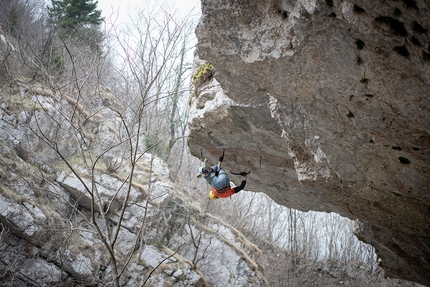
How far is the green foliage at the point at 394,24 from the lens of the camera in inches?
80.1

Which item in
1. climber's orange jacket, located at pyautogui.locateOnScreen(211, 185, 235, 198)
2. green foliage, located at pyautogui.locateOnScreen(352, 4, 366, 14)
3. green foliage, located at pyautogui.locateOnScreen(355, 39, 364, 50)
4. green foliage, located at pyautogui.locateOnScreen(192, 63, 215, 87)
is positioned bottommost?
climber's orange jacket, located at pyautogui.locateOnScreen(211, 185, 235, 198)

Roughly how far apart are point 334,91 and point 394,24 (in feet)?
3.07

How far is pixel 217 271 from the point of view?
10.7 meters

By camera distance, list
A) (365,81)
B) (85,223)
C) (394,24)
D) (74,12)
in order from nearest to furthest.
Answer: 1. (394,24)
2. (365,81)
3. (85,223)
4. (74,12)

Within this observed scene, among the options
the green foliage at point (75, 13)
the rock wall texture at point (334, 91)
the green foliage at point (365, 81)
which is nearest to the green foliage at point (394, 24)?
the rock wall texture at point (334, 91)

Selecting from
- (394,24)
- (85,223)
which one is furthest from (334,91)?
(85,223)

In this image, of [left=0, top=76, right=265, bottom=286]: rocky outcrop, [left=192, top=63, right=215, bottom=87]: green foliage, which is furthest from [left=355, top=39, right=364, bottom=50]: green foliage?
[left=0, top=76, right=265, bottom=286]: rocky outcrop

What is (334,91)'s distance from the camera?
294 cm

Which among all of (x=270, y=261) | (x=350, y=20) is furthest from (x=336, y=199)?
(x=270, y=261)

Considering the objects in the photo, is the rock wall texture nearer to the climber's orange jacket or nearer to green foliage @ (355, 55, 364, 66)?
green foliage @ (355, 55, 364, 66)

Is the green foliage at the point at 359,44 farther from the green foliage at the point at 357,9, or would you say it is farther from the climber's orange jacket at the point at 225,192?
the climber's orange jacket at the point at 225,192

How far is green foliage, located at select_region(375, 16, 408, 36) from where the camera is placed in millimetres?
2035

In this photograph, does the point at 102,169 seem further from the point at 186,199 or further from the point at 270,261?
the point at 270,261

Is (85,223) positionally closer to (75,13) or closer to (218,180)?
(218,180)
